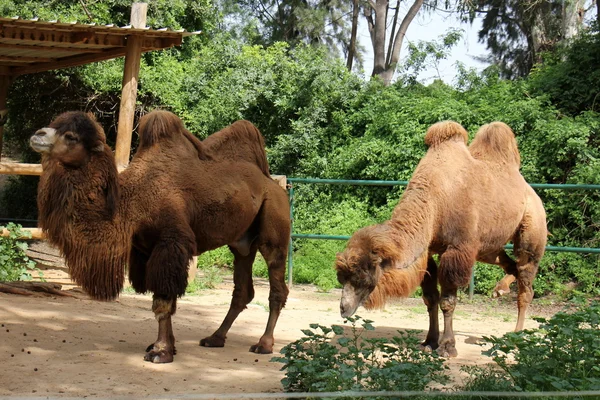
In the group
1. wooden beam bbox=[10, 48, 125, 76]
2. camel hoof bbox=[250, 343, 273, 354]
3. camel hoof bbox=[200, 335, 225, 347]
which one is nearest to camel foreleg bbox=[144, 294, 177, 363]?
camel hoof bbox=[200, 335, 225, 347]

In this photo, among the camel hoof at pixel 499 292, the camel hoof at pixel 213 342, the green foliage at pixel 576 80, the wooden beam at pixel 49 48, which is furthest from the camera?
the green foliage at pixel 576 80

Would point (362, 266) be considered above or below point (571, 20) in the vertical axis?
below

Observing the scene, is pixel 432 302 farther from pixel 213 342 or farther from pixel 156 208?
pixel 156 208

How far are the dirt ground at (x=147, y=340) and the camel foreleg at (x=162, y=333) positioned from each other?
0.08m

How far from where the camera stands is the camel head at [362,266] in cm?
598

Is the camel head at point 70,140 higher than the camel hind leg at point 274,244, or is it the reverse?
the camel head at point 70,140

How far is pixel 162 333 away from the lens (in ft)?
19.4

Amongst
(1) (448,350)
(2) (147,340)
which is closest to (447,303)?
(1) (448,350)

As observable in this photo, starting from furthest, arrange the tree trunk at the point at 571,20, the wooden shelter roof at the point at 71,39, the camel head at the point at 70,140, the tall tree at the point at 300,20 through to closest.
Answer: the tall tree at the point at 300,20 → the tree trunk at the point at 571,20 → the wooden shelter roof at the point at 71,39 → the camel head at the point at 70,140

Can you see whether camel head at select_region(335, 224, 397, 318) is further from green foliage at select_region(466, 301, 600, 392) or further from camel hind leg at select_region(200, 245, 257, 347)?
camel hind leg at select_region(200, 245, 257, 347)

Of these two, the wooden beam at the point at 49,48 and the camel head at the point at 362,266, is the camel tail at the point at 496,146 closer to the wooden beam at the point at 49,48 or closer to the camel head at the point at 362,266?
the camel head at the point at 362,266

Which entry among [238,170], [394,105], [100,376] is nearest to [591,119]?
[394,105]

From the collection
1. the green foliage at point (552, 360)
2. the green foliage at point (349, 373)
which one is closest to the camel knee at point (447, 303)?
the green foliage at point (552, 360)

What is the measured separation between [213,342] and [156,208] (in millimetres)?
1567
